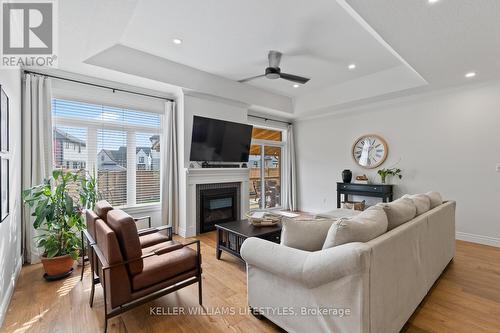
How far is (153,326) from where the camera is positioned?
1954 mm

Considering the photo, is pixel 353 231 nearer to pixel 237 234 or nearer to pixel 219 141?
pixel 237 234

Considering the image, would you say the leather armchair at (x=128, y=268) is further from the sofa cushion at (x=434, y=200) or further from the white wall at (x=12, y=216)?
the sofa cushion at (x=434, y=200)

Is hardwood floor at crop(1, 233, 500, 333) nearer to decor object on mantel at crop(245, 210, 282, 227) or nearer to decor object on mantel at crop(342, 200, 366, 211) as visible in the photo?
decor object on mantel at crop(245, 210, 282, 227)

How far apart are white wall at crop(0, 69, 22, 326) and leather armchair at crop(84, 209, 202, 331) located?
2.56 ft

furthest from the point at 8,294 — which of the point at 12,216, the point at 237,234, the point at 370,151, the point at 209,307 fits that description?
the point at 370,151

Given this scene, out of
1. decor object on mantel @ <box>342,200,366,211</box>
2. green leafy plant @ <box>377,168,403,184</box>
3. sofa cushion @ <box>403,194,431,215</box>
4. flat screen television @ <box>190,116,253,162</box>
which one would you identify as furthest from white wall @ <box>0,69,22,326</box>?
green leafy plant @ <box>377,168,403,184</box>

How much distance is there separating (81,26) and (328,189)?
5.53m

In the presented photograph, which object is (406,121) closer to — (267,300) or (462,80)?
(462,80)

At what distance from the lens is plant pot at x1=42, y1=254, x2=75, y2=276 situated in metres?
2.72

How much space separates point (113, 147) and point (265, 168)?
3647mm

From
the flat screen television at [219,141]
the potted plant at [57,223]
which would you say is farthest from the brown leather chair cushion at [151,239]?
the flat screen television at [219,141]

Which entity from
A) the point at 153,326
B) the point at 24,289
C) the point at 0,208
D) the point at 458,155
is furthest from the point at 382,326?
the point at 458,155

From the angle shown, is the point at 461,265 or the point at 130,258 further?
the point at 461,265

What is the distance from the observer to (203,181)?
4.60 meters
